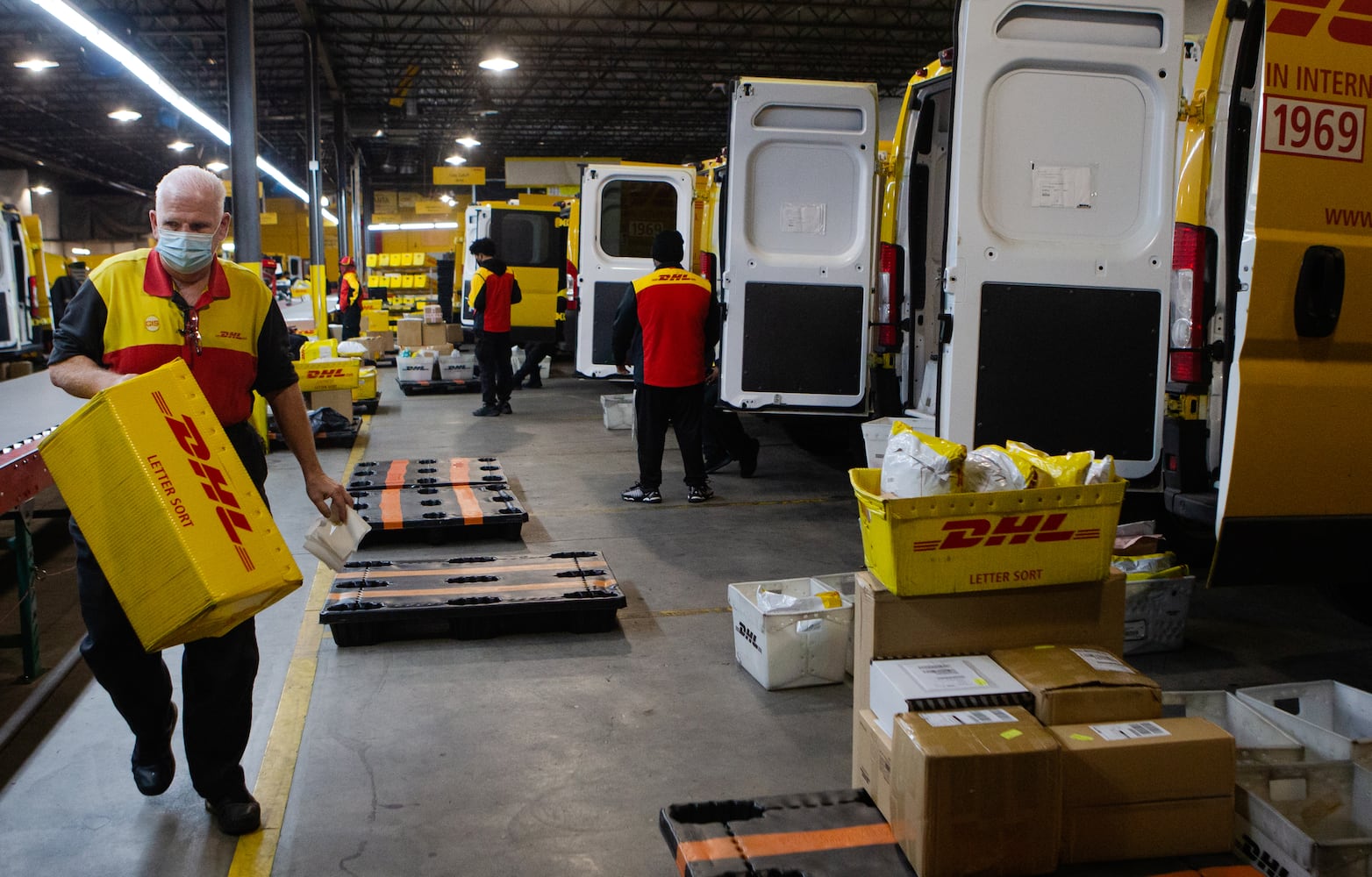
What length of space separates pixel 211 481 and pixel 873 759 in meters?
1.69

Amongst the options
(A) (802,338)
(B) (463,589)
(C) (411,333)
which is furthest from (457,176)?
(B) (463,589)

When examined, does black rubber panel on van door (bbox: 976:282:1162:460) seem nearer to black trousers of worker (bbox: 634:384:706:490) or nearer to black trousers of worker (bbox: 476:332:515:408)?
black trousers of worker (bbox: 634:384:706:490)

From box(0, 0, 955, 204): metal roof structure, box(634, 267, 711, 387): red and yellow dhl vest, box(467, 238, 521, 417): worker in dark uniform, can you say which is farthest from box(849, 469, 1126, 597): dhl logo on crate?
box(0, 0, 955, 204): metal roof structure

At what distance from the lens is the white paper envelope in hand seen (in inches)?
117

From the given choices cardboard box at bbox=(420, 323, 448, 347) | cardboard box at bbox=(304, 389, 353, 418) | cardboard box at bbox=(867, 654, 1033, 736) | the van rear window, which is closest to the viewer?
cardboard box at bbox=(867, 654, 1033, 736)

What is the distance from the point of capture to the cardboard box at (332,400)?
31.3ft

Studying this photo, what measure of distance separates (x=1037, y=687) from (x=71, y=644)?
3.94 meters

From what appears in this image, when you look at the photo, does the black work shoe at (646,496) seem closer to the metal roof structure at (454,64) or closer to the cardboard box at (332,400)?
the cardboard box at (332,400)

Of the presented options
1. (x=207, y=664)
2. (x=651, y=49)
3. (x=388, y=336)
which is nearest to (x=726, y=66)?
(x=651, y=49)

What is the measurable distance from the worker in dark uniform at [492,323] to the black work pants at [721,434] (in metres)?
3.65

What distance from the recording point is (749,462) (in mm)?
8055

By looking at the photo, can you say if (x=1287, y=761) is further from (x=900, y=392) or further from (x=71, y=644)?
(x=71, y=644)

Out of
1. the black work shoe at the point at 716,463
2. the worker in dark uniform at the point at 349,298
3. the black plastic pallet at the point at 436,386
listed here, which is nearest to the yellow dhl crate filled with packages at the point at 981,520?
the black work shoe at the point at 716,463

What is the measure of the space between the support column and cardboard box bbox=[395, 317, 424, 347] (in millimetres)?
8780
